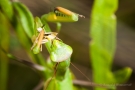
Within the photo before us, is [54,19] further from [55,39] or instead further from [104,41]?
[104,41]

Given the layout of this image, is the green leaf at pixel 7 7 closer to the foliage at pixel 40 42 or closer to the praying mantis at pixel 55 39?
the foliage at pixel 40 42

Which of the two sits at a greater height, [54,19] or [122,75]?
[54,19]

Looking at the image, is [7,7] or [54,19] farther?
[7,7]

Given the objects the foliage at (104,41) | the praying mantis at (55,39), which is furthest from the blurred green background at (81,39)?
the praying mantis at (55,39)

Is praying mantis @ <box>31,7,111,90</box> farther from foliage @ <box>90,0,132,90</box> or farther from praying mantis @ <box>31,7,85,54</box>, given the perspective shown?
foliage @ <box>90,0,132,90</box>

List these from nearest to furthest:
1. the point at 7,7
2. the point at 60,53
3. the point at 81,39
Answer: the point at 60,53, the point at 7,7, the point at 81,39

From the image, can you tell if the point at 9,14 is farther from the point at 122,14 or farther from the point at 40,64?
the point at 122,14

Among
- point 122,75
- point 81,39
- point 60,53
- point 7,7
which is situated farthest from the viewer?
point 81,39

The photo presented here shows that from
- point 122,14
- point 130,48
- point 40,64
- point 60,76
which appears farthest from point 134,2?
point 60,76

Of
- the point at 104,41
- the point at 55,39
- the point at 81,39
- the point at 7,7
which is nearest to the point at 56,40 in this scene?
the point at 55,39
